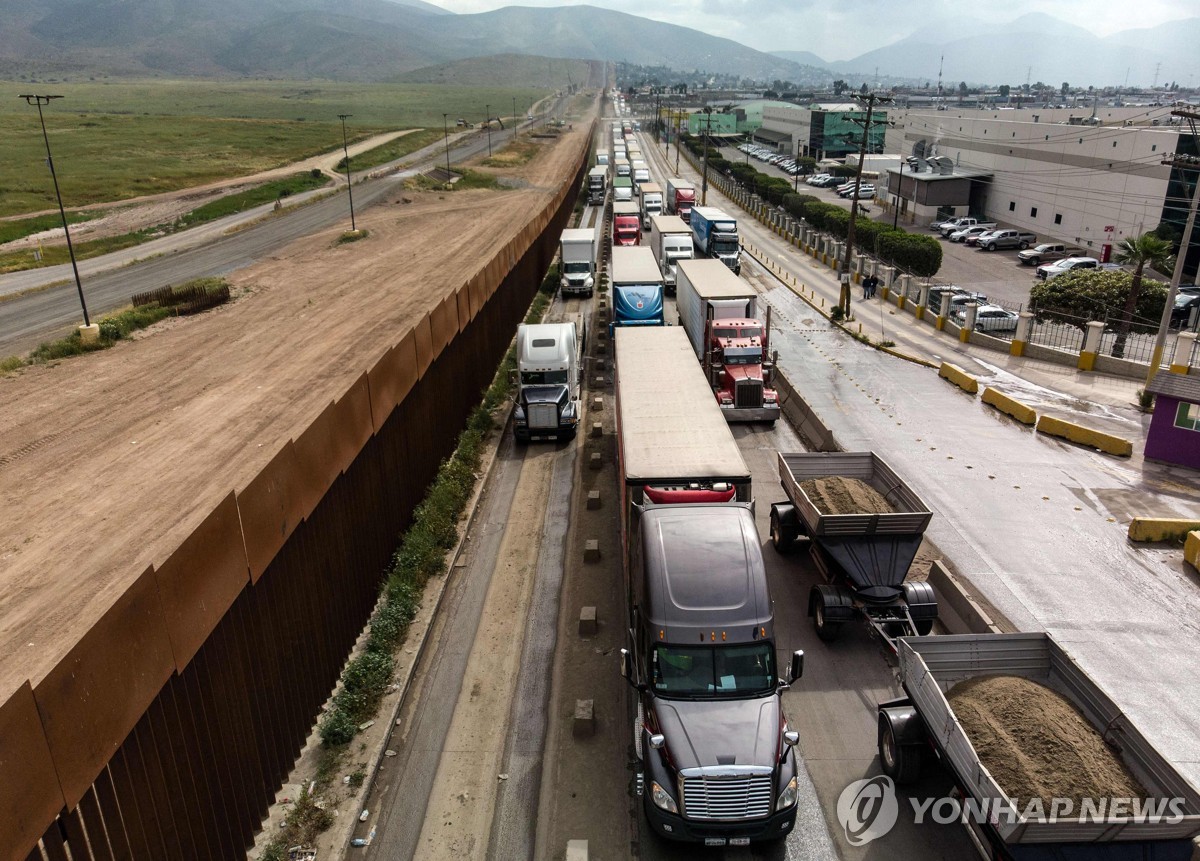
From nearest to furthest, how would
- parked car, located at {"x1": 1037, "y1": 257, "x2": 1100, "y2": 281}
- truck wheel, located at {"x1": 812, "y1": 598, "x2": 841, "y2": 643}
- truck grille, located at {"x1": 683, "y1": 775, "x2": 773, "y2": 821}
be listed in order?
truck grille, located at {"x1": 683, "y1": 775, "x2": 773, "y2": 821}, truck wheel, located at {"x1": 812, "y1": 598, "x2": 841, "y2": 643}, parked car, located at {"x1": 1037, "y1": 257, "x2": 1100, "y2": 281}

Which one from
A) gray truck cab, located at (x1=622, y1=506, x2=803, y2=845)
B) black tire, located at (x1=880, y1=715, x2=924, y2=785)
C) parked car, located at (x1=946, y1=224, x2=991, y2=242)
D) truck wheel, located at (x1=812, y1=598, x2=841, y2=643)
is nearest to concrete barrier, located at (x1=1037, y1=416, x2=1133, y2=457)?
truck wheel, located at (x1=812, y1=598, x2=841, y2=643)

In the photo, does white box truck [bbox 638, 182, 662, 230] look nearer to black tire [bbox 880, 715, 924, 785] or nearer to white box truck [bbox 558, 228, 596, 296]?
white box truck [bbox 558, 228, 596, 296]

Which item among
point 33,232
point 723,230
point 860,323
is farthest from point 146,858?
point 33,232

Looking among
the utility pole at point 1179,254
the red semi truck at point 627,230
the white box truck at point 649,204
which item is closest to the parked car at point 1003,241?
the white box truck at point 649,204

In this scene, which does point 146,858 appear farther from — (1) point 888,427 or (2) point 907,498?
(1) point 888,427

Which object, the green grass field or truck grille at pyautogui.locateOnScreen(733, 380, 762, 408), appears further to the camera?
the green grass field

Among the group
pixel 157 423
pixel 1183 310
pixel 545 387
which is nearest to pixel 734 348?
pixel 545 387
